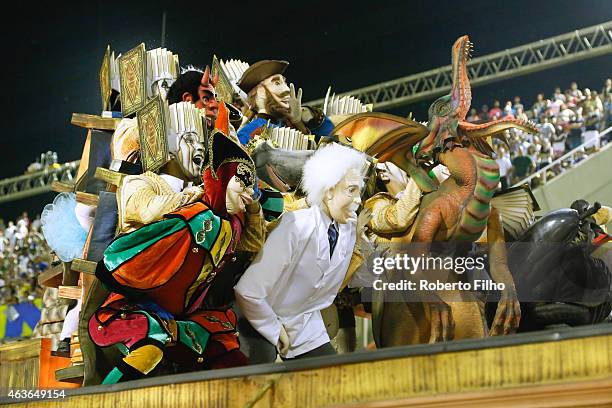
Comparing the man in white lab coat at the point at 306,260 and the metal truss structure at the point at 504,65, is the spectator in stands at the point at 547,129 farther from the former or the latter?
the man in white lab coat at the point at 306,260

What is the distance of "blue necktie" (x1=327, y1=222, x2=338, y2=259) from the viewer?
284 centimetres

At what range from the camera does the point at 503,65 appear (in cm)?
520

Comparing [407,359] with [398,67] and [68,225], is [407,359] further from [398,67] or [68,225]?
[398,67]

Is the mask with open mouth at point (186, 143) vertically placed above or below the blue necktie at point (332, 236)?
above

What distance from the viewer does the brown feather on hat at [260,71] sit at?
12.1ft

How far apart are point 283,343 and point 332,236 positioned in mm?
307

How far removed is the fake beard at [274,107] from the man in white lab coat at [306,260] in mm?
821

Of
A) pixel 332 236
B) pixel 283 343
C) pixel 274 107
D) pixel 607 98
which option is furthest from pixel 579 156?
pixel 283 343

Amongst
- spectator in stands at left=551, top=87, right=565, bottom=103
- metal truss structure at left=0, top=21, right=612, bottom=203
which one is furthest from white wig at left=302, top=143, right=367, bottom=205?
spectator in stands at left=551, top=87, right=565, bottom=103

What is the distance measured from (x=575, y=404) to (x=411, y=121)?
5.46 feet

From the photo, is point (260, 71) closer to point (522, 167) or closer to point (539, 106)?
point (522, 167)

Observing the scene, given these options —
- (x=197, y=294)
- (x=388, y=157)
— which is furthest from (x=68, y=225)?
(x=388, y=157)

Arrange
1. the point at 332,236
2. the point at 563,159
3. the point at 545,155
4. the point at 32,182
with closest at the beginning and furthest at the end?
the point at 332,236 → the point at 563,159 → the point at 545,155 → the point at 32,182

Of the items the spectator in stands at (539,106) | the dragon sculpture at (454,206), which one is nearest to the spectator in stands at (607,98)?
the spectator in stands at (539,106)
